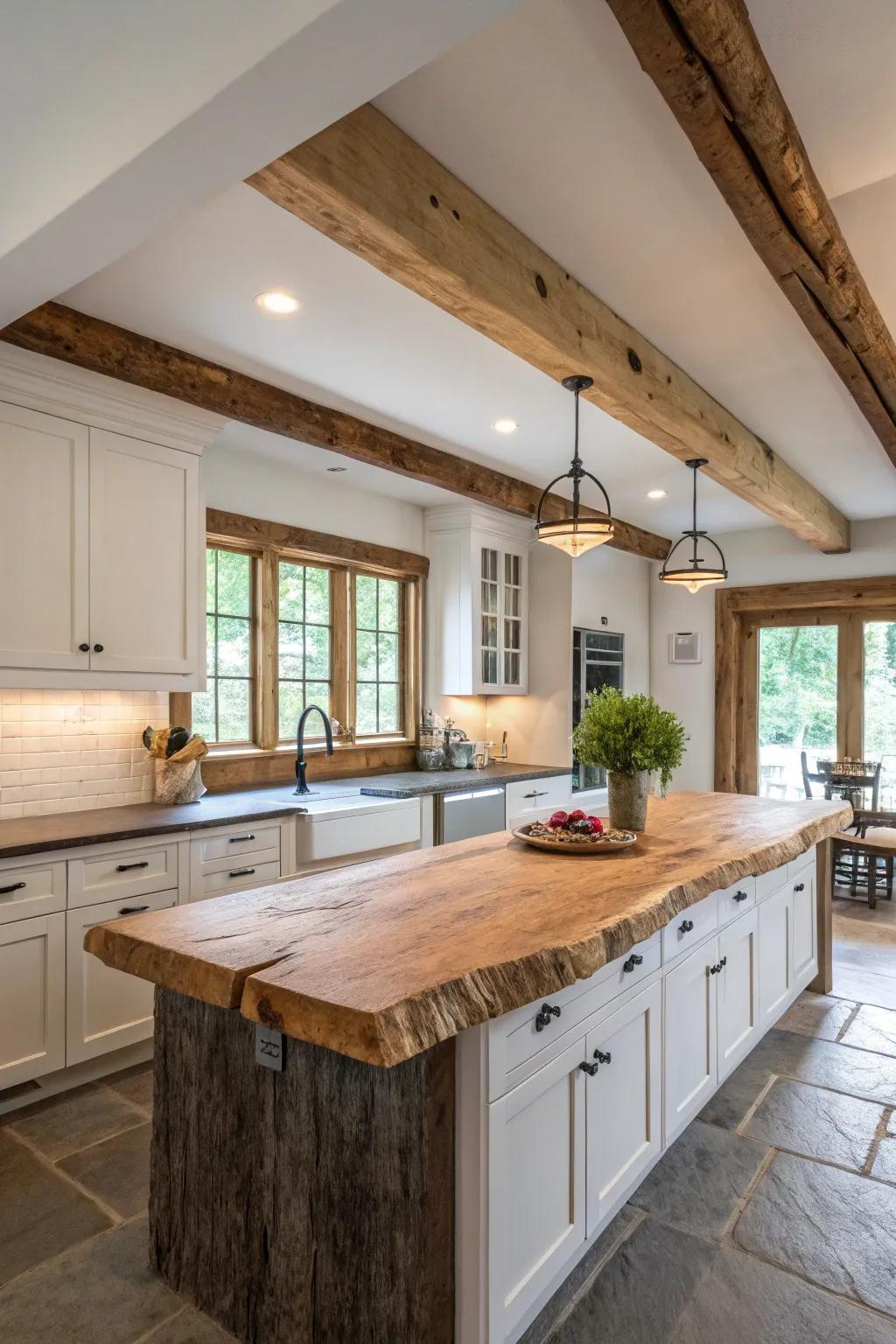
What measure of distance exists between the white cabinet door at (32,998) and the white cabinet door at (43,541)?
91cm

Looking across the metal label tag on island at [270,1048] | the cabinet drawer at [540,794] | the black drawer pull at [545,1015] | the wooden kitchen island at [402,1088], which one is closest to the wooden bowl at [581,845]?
the wooden kitchen island at [402,1088]

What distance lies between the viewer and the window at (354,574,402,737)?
201 inches

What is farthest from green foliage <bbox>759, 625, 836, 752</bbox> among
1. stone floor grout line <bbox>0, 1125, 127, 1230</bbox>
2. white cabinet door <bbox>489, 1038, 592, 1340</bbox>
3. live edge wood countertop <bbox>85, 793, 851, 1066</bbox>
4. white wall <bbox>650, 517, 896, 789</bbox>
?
stone floor grout line <bbox>0, 1125, 127, 1230</bbox>

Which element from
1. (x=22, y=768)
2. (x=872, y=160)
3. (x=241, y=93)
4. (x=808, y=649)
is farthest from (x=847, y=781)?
(x=241, y=93)

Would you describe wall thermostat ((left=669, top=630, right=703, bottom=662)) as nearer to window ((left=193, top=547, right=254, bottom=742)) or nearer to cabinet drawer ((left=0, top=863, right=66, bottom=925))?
window ((left=193, top=547, right=254, bottom=742))

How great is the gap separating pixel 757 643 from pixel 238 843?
492 centimetres

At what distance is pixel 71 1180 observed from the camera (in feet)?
7.91

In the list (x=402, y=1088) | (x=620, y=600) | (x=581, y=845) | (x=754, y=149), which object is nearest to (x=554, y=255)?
(x=754, y=149)

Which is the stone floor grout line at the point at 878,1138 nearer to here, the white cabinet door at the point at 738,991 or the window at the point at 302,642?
the white cabinet door at the point at 738,991

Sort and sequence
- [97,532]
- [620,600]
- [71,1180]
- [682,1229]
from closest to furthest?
[682,1229] → [71,1180] → [97,532] → [620,600]

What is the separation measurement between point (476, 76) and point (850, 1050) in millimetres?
3507

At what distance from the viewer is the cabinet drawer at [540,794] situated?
515 centimetres

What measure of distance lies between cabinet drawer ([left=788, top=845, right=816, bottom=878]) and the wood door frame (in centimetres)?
284

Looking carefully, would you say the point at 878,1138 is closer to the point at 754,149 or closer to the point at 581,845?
the point at 581,845
